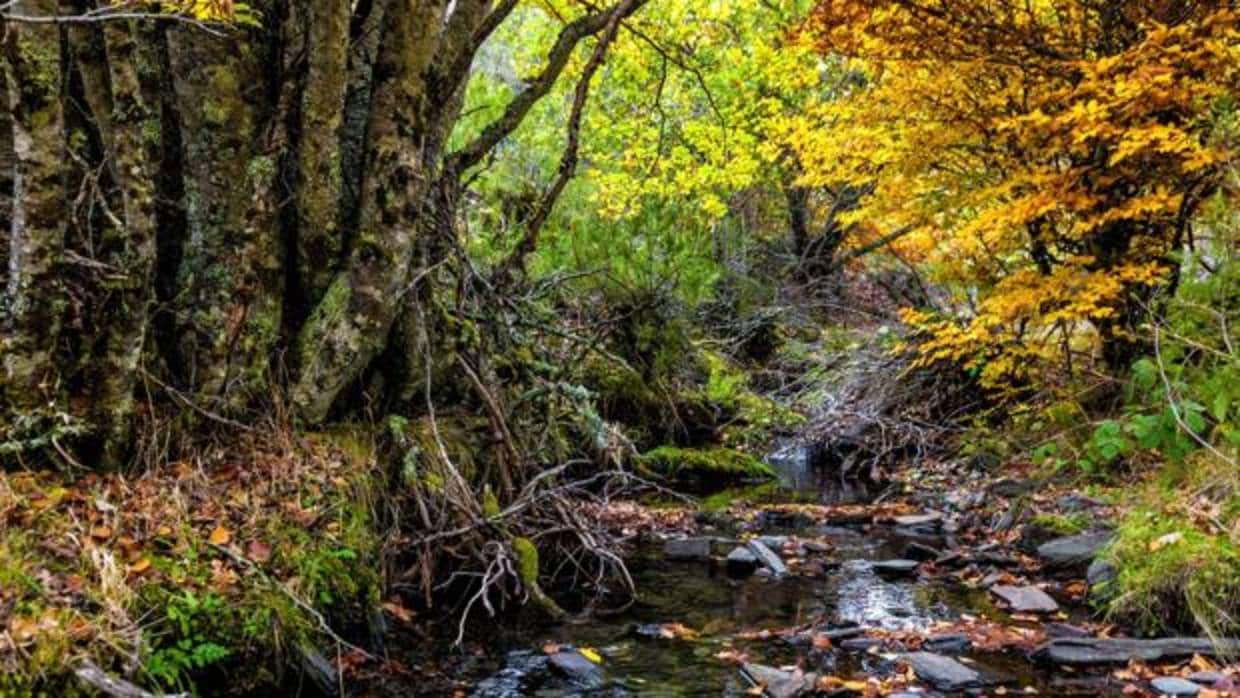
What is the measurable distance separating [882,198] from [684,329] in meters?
2.59

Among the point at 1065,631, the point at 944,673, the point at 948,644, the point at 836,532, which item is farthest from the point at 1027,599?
the point at 836,532

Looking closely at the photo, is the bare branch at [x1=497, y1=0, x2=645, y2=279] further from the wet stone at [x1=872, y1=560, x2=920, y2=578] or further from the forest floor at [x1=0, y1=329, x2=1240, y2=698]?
the wet stone at [x1=872, y1=560, x2=920, y2=578]

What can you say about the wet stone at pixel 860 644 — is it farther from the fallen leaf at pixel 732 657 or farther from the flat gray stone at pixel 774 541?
the flat gray stone at pixel 774 541

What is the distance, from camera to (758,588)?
19.5ft

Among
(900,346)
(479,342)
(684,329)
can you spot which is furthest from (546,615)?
(900,346)

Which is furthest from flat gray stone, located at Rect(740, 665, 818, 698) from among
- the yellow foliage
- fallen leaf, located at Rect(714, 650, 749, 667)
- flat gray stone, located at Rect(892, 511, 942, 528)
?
the yellow foliage

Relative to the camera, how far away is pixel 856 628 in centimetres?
495

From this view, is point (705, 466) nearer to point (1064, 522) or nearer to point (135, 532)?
point (1064, 522)

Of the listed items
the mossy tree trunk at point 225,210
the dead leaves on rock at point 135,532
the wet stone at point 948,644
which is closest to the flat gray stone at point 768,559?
the wet stone at point 948,644

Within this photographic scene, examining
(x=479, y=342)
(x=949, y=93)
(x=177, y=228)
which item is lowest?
(x=479, y=342)

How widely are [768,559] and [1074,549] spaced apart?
2047 millimetres

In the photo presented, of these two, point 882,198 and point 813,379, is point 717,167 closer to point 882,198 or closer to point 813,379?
point 813,379

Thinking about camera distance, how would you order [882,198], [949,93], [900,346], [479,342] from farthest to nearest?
[900,346]
[882,198]
[949,93]
[479,342]

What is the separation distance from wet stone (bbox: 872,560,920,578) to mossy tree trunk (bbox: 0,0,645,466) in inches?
132
